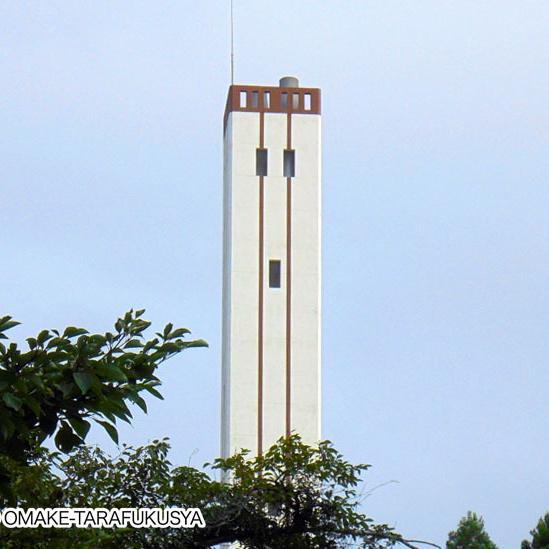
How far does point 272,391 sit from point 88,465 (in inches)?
984

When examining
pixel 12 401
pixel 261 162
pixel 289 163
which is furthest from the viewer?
pixel 261 162

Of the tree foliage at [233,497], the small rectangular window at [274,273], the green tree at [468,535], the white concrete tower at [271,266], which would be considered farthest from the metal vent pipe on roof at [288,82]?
the tree foliage at [233,497]

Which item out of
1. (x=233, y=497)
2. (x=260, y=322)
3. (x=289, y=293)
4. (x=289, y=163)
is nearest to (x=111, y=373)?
(x=233, y=497)

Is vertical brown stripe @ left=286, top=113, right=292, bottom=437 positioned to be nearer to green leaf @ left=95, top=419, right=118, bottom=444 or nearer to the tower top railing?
the tower top railing

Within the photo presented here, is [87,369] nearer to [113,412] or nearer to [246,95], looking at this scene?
[113,412]

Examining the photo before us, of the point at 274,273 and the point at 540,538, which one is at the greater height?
the point at 274,273

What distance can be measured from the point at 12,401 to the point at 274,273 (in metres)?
33.4

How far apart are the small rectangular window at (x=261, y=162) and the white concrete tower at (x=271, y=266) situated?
0.03m

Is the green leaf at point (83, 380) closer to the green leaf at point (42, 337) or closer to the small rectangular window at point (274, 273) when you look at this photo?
the green leaf at point (42, 337)

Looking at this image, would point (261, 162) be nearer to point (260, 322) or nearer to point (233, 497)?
point (260, 322)

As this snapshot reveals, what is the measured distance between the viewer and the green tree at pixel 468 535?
42522 millimetres

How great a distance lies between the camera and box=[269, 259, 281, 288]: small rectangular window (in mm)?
37594

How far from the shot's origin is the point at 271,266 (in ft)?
124

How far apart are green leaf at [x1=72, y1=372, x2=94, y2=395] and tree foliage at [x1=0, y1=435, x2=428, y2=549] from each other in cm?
524
